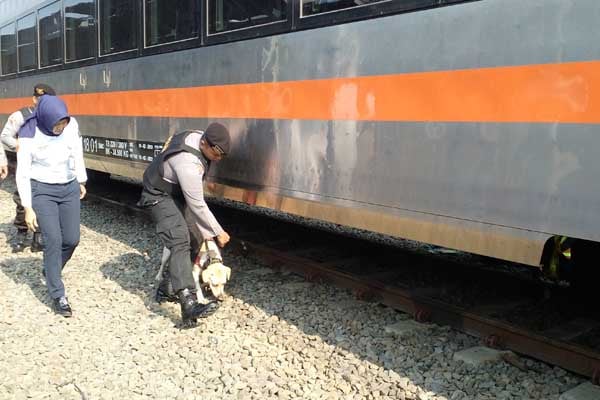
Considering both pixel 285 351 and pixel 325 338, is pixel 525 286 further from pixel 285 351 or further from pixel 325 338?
pixel 285 351

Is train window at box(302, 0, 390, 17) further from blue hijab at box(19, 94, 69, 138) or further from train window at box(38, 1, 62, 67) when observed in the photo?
train window at box(38, 1, 62, 67)

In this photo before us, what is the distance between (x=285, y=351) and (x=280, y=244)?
229cm

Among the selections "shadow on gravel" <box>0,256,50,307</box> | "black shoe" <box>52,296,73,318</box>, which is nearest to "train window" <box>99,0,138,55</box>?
"shadow on gravel" <box>0,256,50,307</box>

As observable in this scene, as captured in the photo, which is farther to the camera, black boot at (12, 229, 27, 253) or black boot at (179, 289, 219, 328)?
black boot at (12, 229, 27, 253)

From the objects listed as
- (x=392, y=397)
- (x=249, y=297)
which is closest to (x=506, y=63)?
(x=392, y=397)

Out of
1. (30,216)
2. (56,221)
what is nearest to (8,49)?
(56,221)

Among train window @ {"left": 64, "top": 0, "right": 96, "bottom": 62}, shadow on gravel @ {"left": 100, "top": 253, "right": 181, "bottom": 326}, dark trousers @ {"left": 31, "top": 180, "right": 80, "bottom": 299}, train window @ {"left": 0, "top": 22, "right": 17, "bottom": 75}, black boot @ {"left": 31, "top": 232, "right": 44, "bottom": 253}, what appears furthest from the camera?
train window @ {"left": 0, "top": 22, "right": 17, "bottom": 75}

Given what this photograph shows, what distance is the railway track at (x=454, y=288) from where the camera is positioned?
3760mm

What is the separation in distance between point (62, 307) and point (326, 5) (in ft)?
9.63

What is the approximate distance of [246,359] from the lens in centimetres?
→ 383

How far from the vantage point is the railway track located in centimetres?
376

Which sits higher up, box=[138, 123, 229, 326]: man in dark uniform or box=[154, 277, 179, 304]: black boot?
box=[138, 123, 229, 326]: man in dark uniform

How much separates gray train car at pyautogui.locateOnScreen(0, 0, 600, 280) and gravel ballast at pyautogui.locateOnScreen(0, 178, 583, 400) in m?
0.81

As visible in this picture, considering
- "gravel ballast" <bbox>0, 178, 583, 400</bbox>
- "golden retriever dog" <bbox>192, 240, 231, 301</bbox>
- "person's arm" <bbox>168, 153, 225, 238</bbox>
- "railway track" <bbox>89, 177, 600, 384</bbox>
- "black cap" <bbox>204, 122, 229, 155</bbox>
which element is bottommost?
"gravel ballast" <bbox>0, 178, 583, 400</bbox>
